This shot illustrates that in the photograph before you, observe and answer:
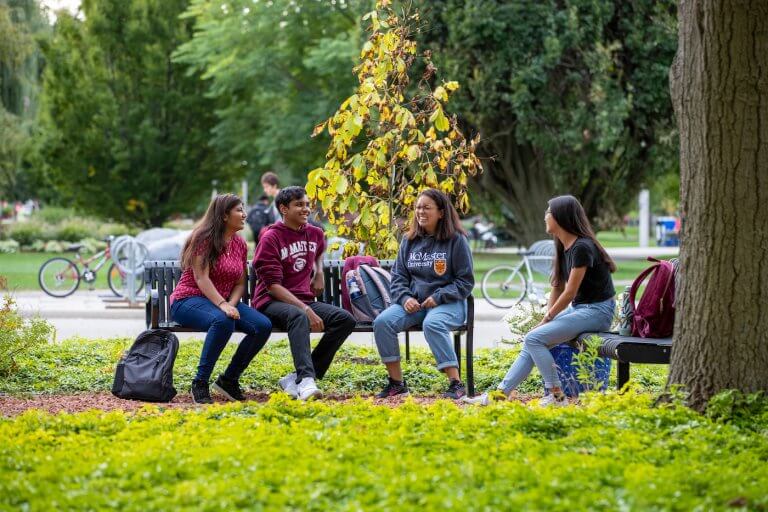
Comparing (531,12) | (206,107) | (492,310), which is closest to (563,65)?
(531,12)

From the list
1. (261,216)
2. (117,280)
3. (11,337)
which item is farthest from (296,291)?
(117,280)

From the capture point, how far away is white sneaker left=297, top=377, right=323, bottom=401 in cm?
779

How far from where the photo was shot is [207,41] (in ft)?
109

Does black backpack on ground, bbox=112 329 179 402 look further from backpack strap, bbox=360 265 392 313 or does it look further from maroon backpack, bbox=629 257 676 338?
maroon backpack, bbox=629 257 676 338

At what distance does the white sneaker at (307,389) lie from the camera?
307 inches

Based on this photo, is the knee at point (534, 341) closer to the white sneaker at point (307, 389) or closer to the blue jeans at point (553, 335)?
the blue jeans at point (553, 335)

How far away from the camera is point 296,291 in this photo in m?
8.54

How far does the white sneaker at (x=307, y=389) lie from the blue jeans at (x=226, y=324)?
0.43 metres

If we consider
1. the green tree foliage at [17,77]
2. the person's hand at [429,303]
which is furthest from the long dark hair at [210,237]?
the green tree foliage at [17,77]

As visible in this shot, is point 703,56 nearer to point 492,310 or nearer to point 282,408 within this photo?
point 282,408

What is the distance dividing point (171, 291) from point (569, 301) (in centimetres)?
325

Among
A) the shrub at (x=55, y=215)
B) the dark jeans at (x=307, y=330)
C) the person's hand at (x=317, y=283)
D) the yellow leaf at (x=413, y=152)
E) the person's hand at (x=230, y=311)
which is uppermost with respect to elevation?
the yellow leaf at (x=413, y=152)

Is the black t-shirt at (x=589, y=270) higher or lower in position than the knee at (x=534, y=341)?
higher

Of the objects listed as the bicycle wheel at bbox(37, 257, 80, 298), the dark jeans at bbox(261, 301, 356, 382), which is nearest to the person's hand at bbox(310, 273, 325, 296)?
the dark jeans at bbox(261, 301, 356, 382)
